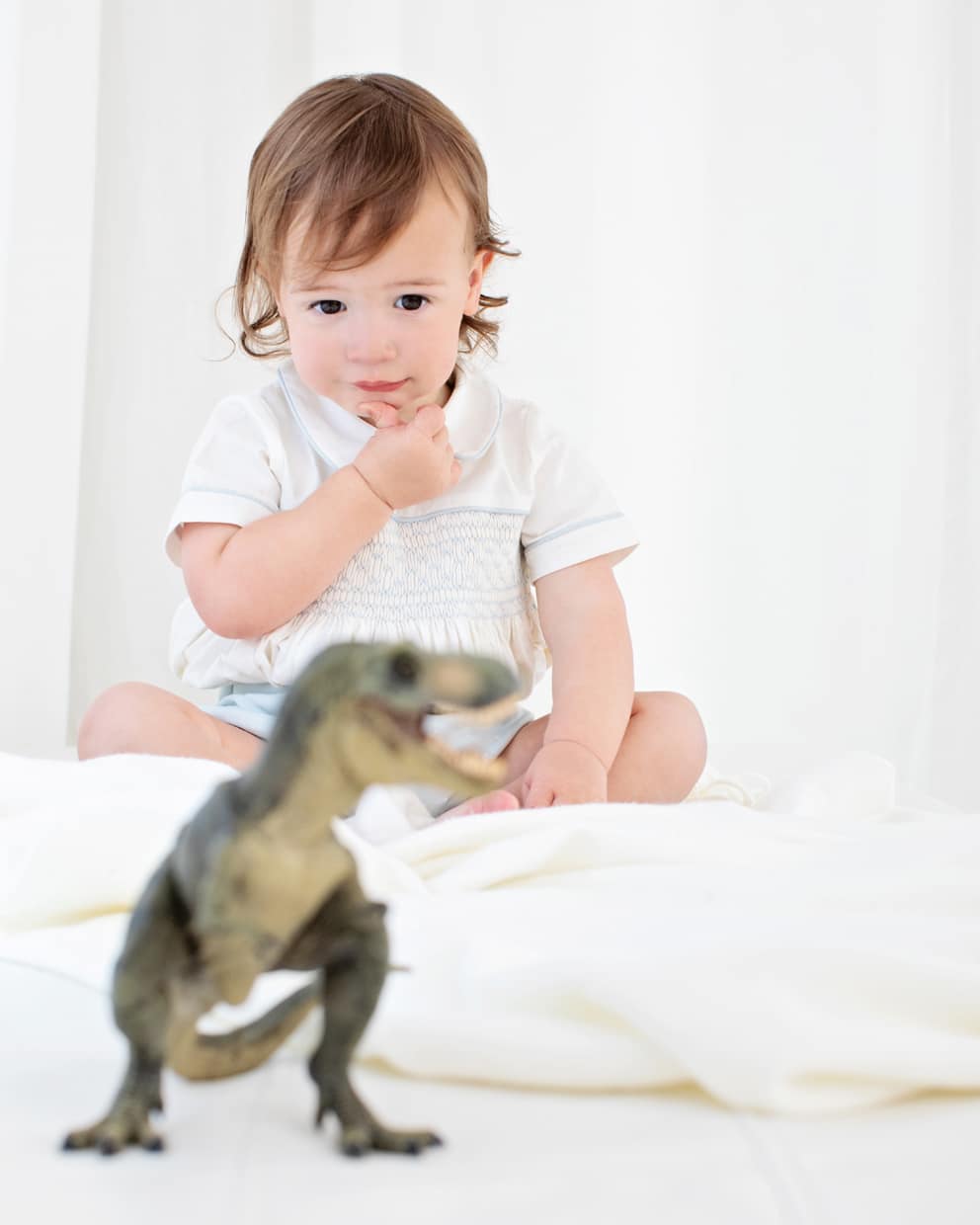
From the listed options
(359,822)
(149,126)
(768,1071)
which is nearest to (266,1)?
(149,126)

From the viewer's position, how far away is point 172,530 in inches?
57.9

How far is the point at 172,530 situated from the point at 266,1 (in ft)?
4.06

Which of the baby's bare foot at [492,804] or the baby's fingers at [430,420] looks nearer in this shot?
the baby's bare foot at [492,804]

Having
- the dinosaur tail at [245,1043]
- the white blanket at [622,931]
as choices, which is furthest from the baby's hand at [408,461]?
the dinosaur tail at [245,1043]

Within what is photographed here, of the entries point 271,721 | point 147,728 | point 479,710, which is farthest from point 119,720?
point 479,710

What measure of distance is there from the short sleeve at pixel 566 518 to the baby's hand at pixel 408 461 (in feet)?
0.54

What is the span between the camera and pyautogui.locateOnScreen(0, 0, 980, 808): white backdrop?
2.27 metres

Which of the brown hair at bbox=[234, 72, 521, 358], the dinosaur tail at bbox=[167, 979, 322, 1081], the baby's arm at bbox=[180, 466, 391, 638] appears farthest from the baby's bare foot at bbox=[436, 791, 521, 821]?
the dinosaur tail at bbox=[167, 979, 322, 1081]

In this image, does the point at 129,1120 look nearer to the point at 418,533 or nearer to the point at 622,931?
the point at 622,931

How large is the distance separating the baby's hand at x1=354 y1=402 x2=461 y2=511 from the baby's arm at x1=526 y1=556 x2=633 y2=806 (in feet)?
0.63

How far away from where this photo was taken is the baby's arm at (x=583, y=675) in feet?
4.31

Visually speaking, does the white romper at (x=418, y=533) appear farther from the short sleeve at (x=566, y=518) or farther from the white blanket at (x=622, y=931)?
the white blanket at (x=622, y=931)

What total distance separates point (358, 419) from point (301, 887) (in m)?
1.08

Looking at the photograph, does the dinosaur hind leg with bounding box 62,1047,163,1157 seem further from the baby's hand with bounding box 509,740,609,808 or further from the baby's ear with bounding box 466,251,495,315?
the baby's ear with bounding box 466,251,495,315
